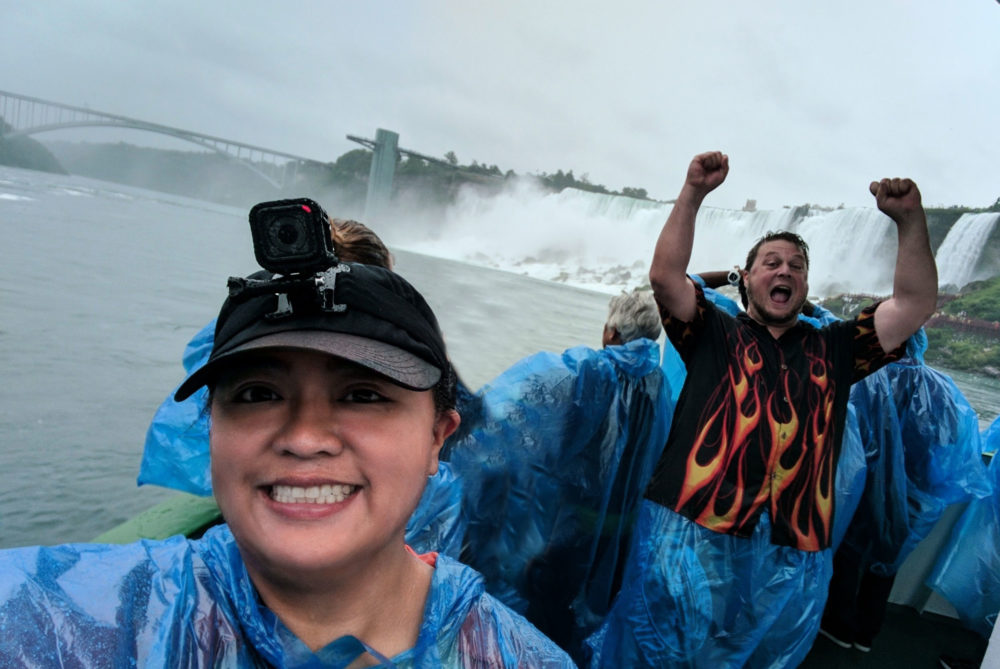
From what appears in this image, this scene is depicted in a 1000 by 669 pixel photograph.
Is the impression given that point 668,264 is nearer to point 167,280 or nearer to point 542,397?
point 542,397

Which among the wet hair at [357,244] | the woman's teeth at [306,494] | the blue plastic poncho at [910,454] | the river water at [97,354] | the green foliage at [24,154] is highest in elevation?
the wet hair at [357,244]

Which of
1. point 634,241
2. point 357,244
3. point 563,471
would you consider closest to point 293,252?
point 357,244

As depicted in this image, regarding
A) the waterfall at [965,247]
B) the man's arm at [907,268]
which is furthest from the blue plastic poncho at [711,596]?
the waterfall at [965,247]

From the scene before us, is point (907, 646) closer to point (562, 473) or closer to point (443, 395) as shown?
point (562, 473)

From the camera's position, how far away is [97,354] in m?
4.59

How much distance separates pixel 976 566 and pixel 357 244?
8.97 ft

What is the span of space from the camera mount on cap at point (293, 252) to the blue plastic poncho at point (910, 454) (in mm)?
2390

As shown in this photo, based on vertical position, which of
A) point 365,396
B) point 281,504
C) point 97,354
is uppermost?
point 365,396

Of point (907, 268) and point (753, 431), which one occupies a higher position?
point (907, 268)

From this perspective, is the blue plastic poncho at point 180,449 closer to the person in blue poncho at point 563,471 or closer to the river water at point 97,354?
the person in blue poncho at point 563,471

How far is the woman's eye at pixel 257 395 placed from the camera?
0.62 meters

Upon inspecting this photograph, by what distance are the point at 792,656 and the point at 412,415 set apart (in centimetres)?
155

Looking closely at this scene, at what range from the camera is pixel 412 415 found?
66 cm

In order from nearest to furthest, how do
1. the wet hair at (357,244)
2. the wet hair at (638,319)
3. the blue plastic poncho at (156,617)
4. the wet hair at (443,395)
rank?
the blue plastic poncho at (156,617) < the wet hair at (443,395) < the wet hair at (357,244) < the wet hair at (638,319)
